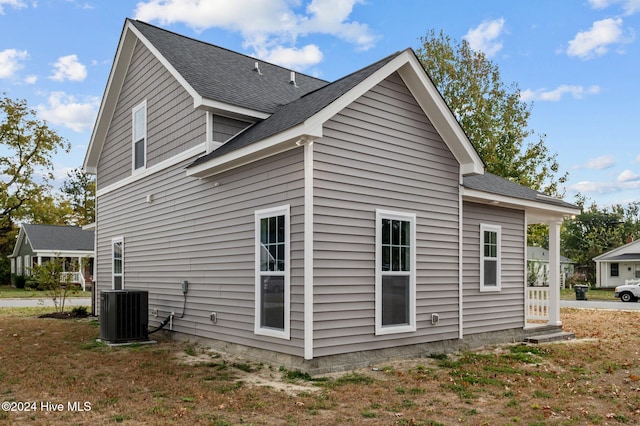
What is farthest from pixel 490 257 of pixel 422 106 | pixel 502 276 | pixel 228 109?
pixel 228 109

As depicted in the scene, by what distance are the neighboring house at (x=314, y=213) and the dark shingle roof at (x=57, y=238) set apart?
27.9m

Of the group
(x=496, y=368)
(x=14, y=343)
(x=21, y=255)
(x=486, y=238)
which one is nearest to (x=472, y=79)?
(x=486, y=238)

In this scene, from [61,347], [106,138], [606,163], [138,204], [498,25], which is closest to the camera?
[61,347]

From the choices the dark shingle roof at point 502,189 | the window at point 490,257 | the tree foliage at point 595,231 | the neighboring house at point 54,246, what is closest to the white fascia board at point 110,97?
the dark shingle roof at point 502,189

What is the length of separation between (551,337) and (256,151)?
7.81m

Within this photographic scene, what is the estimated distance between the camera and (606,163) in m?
84.4

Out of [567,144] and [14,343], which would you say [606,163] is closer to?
[567,144]

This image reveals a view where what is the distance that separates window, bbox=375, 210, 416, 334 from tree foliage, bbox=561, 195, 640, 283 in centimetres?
5105

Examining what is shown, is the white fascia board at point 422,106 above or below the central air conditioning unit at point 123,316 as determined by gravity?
above

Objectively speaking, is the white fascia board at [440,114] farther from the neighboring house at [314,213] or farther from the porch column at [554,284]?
the porch column at [554,284]

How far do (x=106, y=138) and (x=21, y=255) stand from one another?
3178cm

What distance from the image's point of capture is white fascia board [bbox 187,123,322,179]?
7391mm

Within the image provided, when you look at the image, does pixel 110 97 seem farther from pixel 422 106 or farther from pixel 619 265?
pixel 619 265

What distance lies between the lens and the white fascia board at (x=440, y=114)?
8.94 meters
